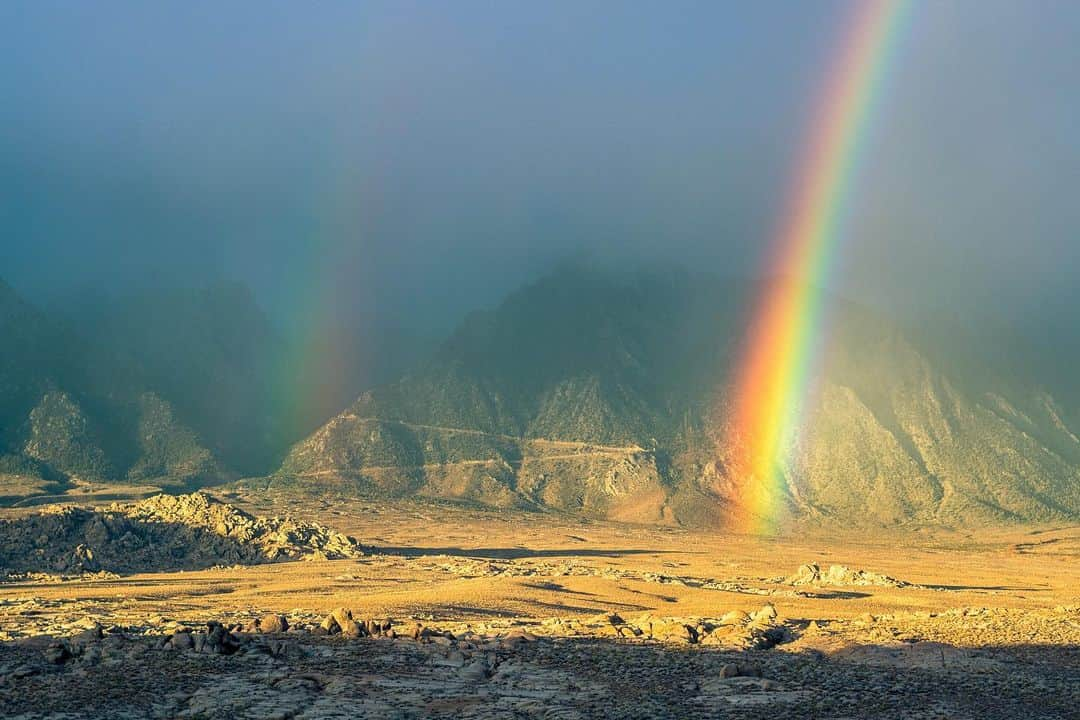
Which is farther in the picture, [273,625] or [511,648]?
[273,625]

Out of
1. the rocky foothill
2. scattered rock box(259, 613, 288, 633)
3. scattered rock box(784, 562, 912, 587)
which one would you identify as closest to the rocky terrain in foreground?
scattered rock box(259, 613, 288, 633)

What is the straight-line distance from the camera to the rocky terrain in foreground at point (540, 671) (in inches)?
871

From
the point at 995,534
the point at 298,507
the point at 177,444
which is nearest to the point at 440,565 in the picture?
the point at 298,507

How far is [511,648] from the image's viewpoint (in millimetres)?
29453

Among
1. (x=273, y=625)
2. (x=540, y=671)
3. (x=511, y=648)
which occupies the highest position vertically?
(x=540, y=671)

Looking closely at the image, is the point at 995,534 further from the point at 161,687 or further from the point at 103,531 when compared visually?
the point at 161,687

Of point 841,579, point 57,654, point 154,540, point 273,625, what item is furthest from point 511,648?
point 154,540

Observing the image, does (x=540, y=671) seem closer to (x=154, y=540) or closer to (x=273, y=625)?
(x=273, y=625)

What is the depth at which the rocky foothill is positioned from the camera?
197 feet

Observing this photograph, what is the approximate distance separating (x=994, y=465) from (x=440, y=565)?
154m

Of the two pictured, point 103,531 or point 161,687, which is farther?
point 103,531

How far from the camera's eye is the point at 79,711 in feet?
69.1

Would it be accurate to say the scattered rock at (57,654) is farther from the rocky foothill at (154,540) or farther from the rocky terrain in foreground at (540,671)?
the rocky foothill at (154,540)

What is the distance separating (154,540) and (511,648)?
4416 centimetres
